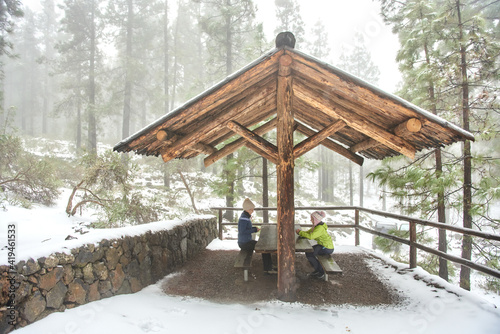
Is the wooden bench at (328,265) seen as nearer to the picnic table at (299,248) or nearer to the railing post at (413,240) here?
the picnic table at (299,248)

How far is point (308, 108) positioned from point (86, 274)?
16.8ft

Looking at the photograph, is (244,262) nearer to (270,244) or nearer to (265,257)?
(270,244)

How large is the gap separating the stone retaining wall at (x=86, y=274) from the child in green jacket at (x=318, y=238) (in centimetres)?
296

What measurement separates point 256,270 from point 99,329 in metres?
3.31

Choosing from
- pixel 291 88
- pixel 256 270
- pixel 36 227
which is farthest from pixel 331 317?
pixel 36 227

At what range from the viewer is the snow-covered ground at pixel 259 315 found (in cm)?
305

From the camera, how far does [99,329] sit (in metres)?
2.92

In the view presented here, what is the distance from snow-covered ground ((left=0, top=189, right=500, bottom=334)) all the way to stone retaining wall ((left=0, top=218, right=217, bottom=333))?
12 centimetres

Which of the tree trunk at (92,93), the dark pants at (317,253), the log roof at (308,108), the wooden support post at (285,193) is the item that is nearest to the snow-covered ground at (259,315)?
the wooden support post at (285,193)

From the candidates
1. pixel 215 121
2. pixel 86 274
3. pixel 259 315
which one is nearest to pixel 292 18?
pixel 215 121

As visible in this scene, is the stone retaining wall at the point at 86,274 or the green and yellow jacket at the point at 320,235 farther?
the green and yellow jacket at the point at 320,235

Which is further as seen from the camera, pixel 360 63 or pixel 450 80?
pixel 360 63

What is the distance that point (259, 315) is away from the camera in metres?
3.67

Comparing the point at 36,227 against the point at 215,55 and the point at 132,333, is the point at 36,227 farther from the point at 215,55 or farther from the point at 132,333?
the point at 215,55
